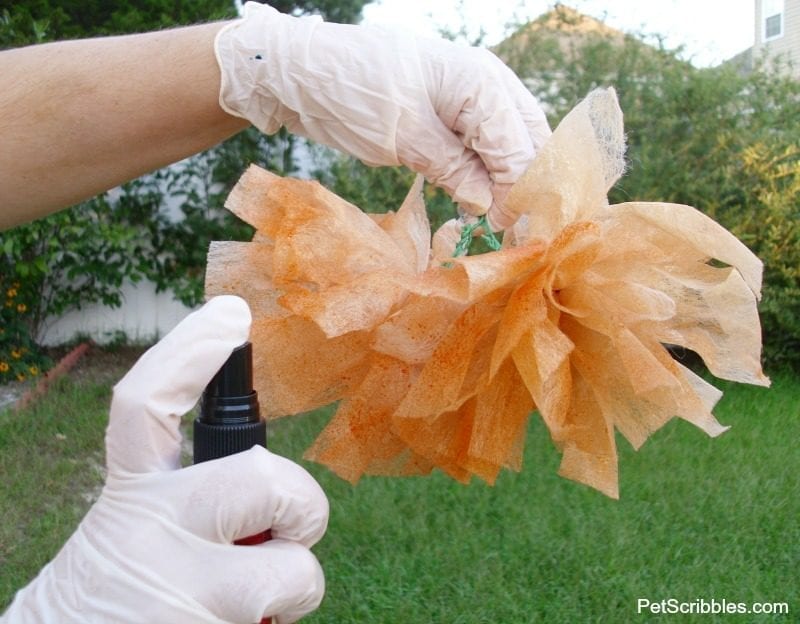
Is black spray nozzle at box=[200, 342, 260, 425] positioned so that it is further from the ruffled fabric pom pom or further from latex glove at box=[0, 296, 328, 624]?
the ruffled fabric pom pom

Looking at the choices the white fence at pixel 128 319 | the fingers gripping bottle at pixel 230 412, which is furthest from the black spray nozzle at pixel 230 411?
the white fence at pixel 128 319

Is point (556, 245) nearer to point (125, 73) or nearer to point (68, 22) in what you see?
point (125, 73)

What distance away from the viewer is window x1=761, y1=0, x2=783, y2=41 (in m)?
15.7

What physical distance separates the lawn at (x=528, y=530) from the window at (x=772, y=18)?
514 inches

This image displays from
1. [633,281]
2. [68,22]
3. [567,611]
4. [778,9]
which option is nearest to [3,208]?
[633,281]

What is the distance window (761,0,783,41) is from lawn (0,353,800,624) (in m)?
13.1

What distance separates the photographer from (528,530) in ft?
12.2

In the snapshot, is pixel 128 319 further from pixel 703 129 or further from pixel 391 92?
pixel 391 92

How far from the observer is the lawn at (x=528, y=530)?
126 inches

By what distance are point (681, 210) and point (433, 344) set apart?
439 mm

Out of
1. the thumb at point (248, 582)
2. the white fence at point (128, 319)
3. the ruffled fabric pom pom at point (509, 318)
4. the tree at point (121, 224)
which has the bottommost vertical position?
the white fence at point (128, 319)

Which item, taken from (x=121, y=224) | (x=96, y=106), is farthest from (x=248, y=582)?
(x=121, y=224)

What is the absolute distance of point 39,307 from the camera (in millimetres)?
6602

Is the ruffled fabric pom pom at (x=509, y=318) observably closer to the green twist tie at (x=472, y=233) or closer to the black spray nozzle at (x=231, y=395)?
the green twist tie at (x=472, y=233)
